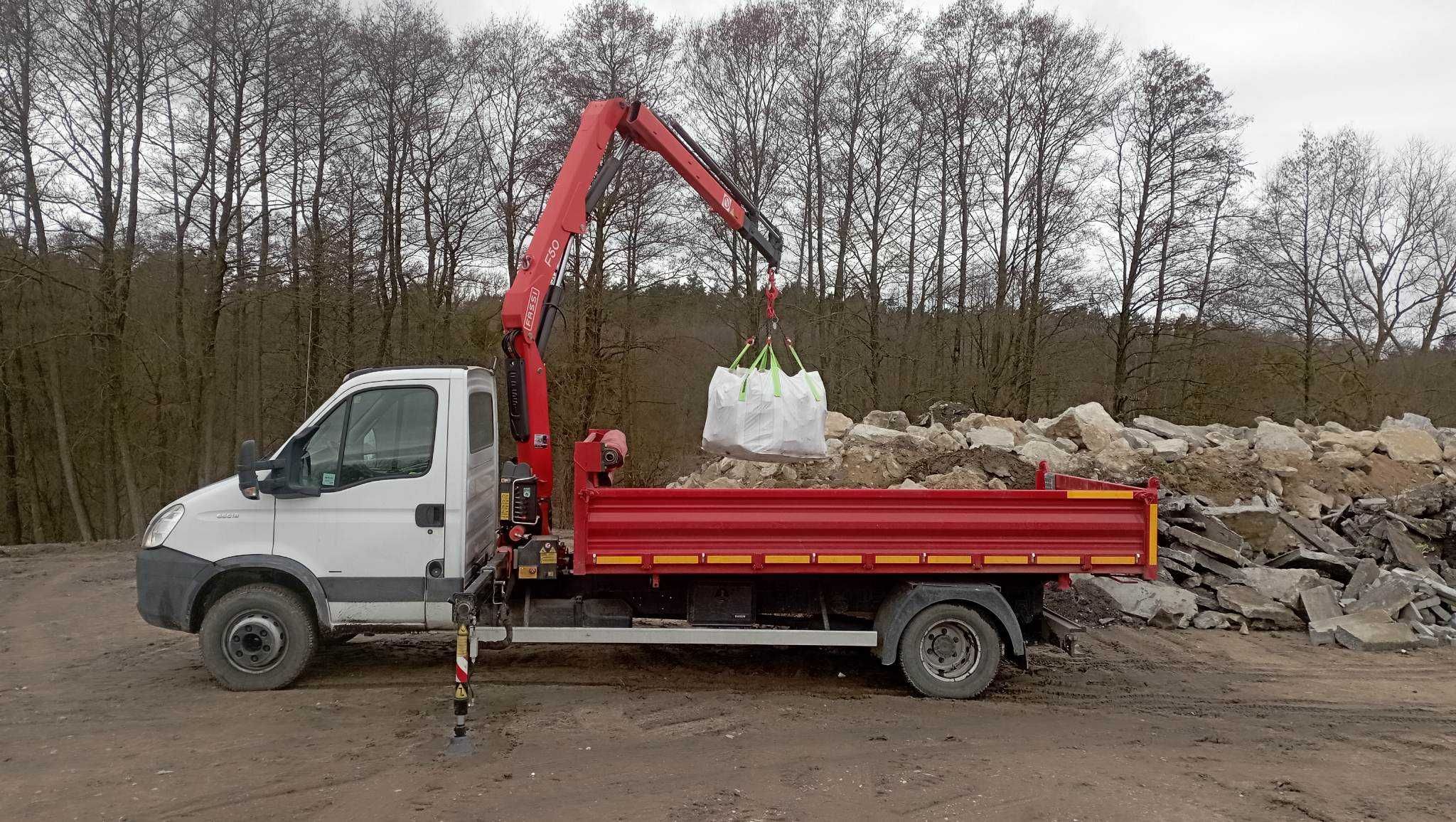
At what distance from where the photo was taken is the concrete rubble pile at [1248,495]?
920cm

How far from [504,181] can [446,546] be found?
17143 mm

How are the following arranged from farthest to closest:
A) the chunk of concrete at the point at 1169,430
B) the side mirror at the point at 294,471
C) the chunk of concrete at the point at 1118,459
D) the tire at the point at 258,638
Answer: the chunk of concrete at the point at 1169,430 < the chunk of concrete at the point at 1118,459 < the tire at the point at 258,638 < the side mirror at the point at 294,471

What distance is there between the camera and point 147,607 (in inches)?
243

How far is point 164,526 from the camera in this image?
6133mm

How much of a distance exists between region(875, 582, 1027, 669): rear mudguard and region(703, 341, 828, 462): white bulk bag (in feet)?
4.01

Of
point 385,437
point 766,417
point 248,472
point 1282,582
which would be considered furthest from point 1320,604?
point 248,472

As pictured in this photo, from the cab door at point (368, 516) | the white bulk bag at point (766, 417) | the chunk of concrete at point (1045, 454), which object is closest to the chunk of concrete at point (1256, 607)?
the chunk of concrete at point (1045, 454)

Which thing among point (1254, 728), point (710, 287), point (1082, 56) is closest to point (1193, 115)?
point (1082, 56)

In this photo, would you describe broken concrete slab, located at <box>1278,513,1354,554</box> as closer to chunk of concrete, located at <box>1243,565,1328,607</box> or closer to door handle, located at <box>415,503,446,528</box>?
chunk of concrete, located at <box>1243,565,1328,607</box>

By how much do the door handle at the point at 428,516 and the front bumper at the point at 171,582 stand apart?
1.48 metres

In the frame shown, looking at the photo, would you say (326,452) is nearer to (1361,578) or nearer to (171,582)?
(171,582)

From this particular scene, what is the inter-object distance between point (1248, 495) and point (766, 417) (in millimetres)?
9798

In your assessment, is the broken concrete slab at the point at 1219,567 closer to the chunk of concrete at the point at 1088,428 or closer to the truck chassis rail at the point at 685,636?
the chunk of concrete at the point at 1088,428

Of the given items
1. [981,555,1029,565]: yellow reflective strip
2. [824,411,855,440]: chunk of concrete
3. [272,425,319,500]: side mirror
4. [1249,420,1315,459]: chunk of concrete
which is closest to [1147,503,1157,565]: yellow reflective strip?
[981,555,1029,565]: yellow reflective strip
